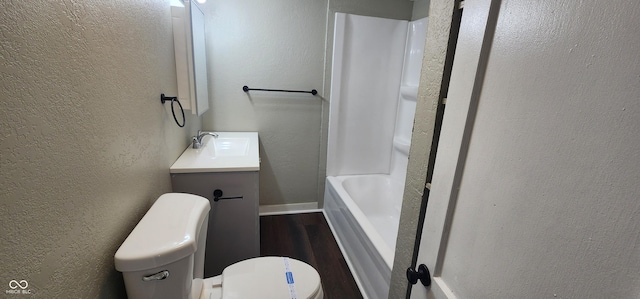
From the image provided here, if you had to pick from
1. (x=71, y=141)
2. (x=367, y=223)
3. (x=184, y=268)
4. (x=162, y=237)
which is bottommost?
(x=367, y=223)

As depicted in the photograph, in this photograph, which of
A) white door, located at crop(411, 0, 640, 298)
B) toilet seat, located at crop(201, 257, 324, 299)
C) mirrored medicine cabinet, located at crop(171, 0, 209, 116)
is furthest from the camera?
mirrored medicine cabinet, located at crop(171, 0, 209, 116)

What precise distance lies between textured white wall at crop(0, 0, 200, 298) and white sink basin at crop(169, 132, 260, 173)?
0.40m

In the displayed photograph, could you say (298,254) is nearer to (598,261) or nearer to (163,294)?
(163,294)

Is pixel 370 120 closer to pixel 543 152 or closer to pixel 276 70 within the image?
pixel 276 70

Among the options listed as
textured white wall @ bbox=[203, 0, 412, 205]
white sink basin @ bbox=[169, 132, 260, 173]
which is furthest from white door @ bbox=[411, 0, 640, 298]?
textured white wall @ bbox=[203, 0, 412, 205]

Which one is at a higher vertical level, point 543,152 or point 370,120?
point 543,152

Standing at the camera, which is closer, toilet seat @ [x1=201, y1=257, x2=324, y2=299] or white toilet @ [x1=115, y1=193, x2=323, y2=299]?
white toilet @ [x1=115, y1=193, x2=323, y2=299]

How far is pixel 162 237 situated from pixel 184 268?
0.40 ft

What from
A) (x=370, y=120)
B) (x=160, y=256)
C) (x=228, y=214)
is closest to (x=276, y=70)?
(x=370, y=120)

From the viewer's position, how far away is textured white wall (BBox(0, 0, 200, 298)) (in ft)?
1.58

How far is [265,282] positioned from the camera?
111 centimetres

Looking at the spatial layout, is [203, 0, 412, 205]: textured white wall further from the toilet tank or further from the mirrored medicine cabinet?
the toilet tank

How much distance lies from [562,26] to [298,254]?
78.2 inches

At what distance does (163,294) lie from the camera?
32.1 inches
